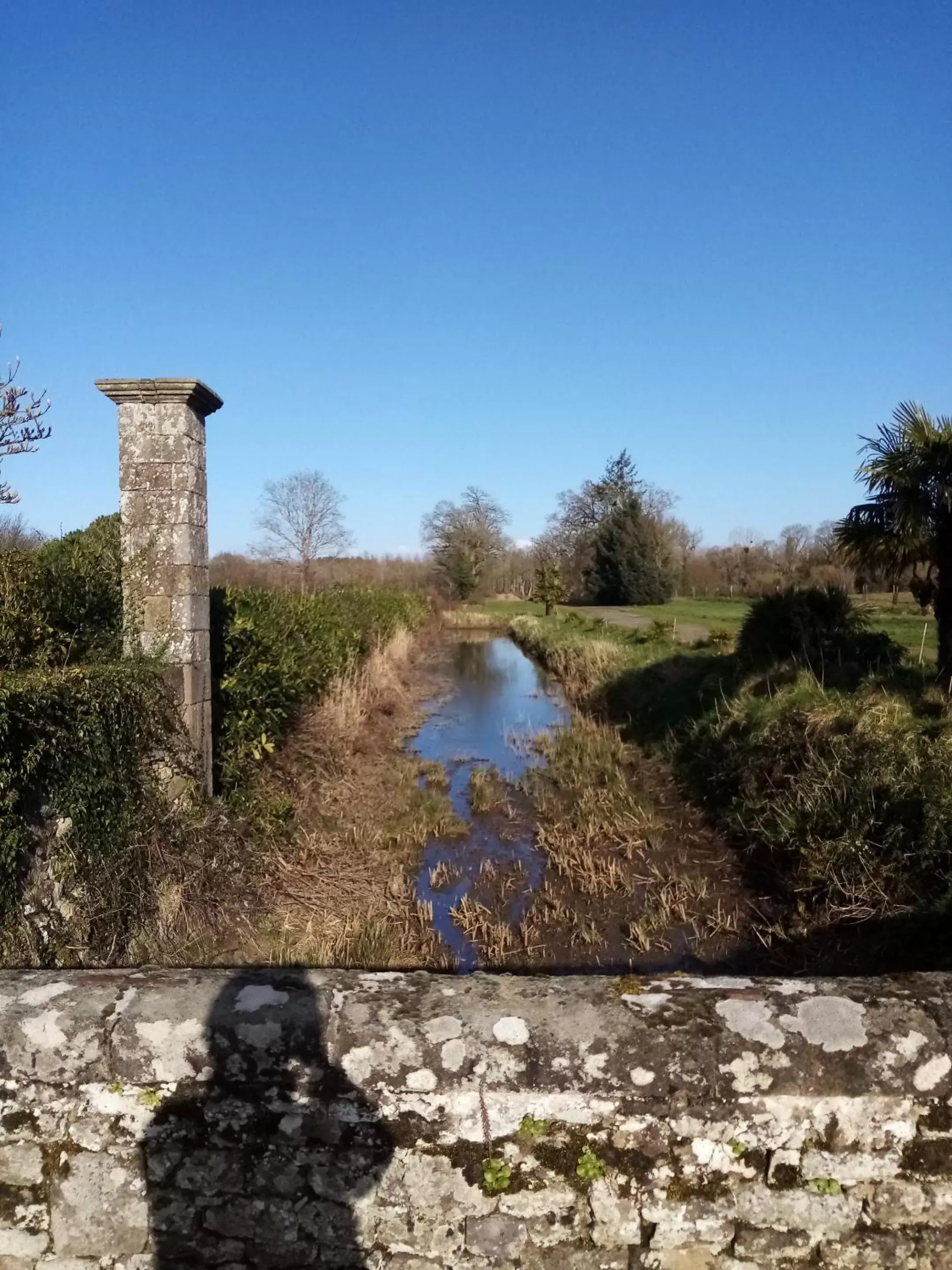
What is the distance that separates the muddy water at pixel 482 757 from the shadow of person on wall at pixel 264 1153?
4.75m

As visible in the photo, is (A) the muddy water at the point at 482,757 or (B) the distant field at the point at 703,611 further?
(B) the distant field at the point at 703,611

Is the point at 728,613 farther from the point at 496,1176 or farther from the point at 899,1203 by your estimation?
the point at 496,1176

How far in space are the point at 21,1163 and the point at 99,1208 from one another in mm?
209

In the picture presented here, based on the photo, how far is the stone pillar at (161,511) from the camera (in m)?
6.04

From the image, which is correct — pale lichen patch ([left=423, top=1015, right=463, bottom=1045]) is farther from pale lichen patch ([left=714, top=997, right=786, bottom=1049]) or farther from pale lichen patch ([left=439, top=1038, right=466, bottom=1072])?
pale lichen patch ([left=714, top=997, right=786, bottom=1049])

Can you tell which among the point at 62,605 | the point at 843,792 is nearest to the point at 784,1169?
the point at 62,605

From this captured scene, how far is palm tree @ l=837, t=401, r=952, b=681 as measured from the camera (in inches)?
371

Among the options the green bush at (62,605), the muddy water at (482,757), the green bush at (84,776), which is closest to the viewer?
the green bush at (84,776)

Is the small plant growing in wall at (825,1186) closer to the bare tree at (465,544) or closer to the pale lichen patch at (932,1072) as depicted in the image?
the pale lichen patch at (932,1072)

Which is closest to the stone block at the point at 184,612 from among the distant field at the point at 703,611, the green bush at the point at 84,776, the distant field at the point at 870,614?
the green bush at the point at 84,776

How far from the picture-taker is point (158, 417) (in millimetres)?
6094

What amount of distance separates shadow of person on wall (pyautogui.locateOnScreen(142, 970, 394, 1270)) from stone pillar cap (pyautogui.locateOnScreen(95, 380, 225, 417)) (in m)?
4.94

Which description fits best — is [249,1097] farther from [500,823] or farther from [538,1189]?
[500,823]

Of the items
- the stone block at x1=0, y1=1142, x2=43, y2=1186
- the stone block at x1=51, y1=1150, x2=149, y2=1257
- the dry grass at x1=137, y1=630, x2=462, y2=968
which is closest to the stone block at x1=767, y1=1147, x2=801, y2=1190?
the stone block at x1=51, y1=1150, x2=149, y2=1257
